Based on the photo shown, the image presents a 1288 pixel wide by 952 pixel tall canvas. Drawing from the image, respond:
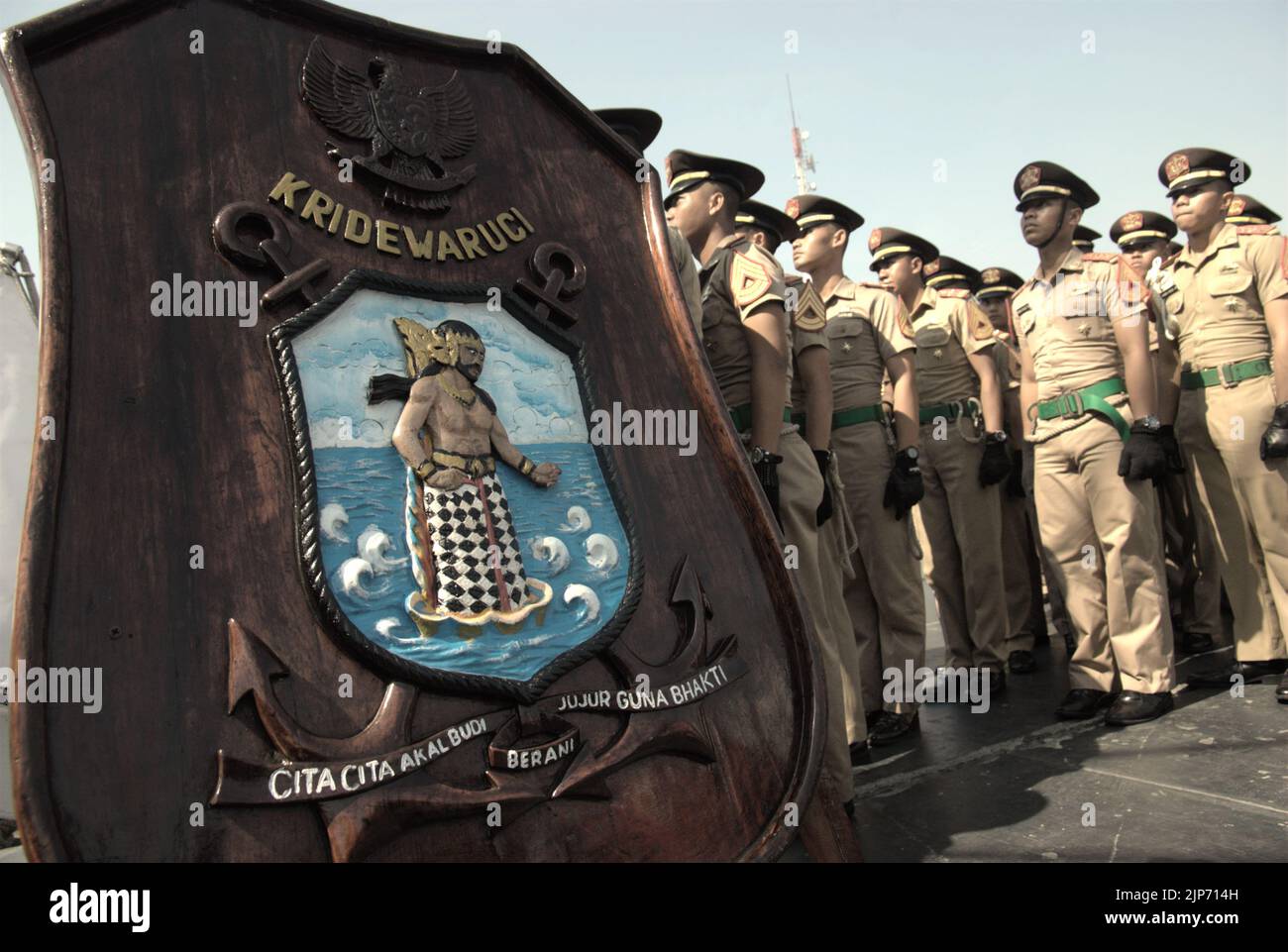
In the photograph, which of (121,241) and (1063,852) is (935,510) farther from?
(121,241)

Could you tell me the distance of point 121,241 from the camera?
1.58 metres

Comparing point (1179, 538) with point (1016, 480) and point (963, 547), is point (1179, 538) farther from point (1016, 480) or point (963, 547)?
point (963, 547)

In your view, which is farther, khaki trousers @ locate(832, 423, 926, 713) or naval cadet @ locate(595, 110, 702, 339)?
khaki trousers @ locate(832, 423, 926, 713)

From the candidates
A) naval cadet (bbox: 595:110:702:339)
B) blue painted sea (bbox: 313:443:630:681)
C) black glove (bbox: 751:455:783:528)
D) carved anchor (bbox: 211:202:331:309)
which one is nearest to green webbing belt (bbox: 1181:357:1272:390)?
black glove (bbox: 751:455:783:528)

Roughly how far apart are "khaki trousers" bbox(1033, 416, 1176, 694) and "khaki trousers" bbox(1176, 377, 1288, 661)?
465 mm

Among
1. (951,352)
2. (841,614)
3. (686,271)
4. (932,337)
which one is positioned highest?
(932,337)

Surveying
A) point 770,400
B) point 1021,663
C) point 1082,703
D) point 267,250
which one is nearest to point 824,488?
point 770,400

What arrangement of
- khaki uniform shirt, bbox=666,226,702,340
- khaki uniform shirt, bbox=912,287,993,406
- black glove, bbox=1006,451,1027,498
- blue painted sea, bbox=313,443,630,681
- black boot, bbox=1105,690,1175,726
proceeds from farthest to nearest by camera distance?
black glove, bbox=1006,451,1027,498 < khaki uniform shirt, bbox=912,287,993,406 < black boot, bbox=1105,690,1175,726 < khaki uniform shirt, bbox=666,226,702,340 < blue painted sea, bbox=313,443,630,681

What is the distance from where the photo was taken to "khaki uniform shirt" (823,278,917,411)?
181 inches

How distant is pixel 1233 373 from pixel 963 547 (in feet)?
4.60

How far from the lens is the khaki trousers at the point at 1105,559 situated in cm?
396

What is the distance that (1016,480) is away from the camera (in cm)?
604

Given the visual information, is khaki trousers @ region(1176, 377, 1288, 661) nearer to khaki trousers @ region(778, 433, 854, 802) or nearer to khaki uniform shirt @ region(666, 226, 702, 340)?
khaki trousers @ region(778, 433, 854, 802)

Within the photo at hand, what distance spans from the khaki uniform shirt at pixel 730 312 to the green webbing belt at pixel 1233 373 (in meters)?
2.45
